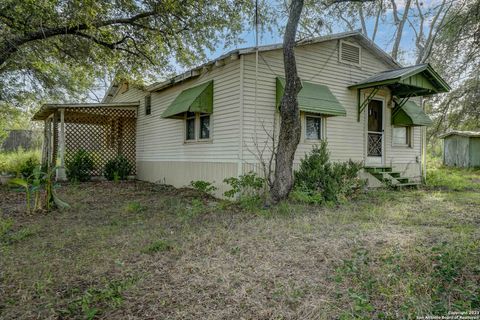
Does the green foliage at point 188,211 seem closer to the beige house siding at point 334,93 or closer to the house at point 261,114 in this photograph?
the house at point 261,114

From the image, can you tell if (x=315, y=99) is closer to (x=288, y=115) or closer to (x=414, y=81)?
(x=288, y=115)

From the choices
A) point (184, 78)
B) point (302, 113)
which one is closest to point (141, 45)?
point (184, 78)

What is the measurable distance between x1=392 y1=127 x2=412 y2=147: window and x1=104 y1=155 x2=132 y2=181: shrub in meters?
10.0

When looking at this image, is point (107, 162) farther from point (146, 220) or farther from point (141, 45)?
point (146, 220)

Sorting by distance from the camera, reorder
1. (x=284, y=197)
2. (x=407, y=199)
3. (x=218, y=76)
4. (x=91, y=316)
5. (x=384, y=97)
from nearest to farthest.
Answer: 1. (x=91, y=316)
2. (x=284, y=197)
3. (x=407, y=199)
4. (x=218, y=76)
5. (x=384, y=97)

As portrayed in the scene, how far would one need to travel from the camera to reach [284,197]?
664 centimetres

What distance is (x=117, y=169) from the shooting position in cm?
1193

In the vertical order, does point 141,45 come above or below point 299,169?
above

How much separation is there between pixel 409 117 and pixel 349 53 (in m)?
2.89

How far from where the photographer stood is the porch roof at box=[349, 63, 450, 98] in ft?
27.7

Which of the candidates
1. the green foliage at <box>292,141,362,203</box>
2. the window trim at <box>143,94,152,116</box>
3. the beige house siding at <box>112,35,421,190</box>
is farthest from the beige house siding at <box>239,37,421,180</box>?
A: the window trim at <box>143,94,152,116</box>

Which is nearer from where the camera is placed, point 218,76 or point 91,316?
point 91,316

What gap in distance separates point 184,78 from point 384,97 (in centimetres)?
664

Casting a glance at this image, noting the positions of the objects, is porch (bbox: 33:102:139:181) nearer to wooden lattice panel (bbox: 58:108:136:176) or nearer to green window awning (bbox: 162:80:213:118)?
wooden lattice panel (bbox: 58:108:136:176)
